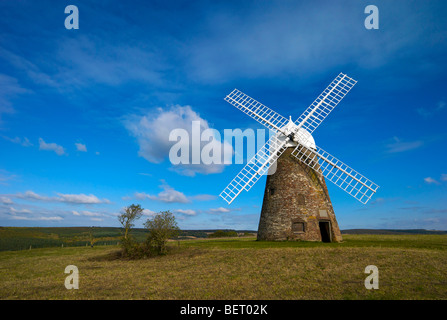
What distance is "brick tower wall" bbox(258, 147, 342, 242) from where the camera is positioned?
972 inches

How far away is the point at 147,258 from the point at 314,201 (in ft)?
51.5

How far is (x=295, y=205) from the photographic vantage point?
2500cm

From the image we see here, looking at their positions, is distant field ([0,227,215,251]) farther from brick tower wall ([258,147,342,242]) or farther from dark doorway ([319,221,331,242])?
dark doorway ([319,221,331,242])

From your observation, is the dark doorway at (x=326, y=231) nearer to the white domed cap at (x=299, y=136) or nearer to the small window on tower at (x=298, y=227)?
the small window on tower at (x=298, y=227)

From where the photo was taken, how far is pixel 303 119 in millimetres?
26859

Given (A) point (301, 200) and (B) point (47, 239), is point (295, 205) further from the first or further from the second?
(B) point (47, 239)

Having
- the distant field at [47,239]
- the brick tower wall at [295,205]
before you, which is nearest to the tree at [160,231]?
the distant field at [47,239]

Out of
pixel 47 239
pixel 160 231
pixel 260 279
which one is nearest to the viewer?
pixel 260 279

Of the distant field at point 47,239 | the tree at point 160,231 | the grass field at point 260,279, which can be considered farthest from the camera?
the distant field at point 47,239

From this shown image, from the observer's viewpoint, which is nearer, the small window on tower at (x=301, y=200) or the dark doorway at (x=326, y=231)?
the small window on tower at (x=301, y=200)

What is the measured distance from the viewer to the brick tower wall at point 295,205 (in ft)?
81.0

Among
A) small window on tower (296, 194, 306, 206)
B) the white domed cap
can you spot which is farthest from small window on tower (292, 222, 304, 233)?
the white domed cap

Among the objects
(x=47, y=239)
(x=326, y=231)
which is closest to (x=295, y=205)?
(x=326, y=231)
